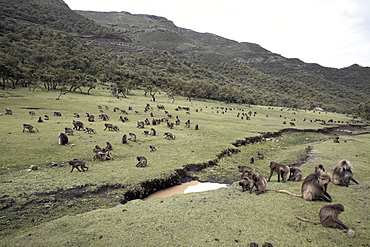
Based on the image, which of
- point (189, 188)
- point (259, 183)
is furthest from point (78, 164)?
point (259, 183)

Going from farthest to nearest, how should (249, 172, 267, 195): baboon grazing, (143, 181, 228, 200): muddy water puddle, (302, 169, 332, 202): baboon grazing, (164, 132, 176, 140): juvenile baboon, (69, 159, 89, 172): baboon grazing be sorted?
(164, 132, 176, 140): juvenile baboon
(143, 181, 228, 200): muddy water puddle
(69, 159, 89, 172): baboon grazing
(249, 172, 267, 195): baboon grazing
(302, 169, 332, 202): baboon grazing

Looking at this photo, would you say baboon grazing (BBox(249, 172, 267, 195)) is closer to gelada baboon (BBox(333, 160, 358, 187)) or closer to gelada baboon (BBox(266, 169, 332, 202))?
gelada baboon (BBox(266, 169, 332, 202))

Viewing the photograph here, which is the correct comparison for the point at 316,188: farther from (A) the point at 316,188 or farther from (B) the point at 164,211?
(B) the point at 164,211

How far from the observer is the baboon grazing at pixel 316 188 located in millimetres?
8344

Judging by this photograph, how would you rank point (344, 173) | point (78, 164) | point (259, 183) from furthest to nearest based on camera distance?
point (78, 164), point (344, 173), point (259, 183)

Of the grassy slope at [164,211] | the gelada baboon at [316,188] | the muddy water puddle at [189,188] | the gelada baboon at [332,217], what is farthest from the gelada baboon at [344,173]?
the muddy water puddle at [189,188]

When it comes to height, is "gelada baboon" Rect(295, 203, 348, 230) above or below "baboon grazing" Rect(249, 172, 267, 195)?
above

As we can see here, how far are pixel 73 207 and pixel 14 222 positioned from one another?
7.06 ft

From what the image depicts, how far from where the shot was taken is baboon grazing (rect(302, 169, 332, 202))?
328 inches

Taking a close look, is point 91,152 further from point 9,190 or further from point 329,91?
point 329,91

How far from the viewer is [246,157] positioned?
21.3 meters

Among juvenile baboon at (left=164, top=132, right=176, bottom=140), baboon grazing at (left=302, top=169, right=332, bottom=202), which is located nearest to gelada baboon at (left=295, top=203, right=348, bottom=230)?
baboon grazing at (left=302, top=169, right=332, bottom=202)

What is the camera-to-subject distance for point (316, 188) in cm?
838

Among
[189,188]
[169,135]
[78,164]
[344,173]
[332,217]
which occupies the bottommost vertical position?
[189,188]
